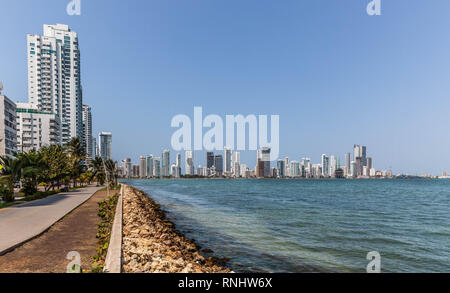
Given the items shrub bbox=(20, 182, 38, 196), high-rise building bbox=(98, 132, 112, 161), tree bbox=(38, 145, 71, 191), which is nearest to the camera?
shrub bbox=(20, 182, 38, 196)

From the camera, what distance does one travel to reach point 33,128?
4225 inches

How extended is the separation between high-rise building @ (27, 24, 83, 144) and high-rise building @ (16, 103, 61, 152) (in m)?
13.8

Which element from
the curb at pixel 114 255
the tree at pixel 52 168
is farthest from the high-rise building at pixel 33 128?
the curb at pixel 114 255

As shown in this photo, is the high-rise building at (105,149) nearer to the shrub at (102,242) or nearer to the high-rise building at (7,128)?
the shrub at (102,242)

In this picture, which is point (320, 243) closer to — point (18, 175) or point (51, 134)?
point (18, 175)

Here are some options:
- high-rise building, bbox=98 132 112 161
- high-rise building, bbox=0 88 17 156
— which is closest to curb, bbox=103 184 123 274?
high-rise building, bbox=98 132 112 161

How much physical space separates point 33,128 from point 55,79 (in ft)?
136

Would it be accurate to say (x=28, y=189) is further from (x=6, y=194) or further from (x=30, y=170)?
(x=6, y=194)

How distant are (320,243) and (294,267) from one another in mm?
5413

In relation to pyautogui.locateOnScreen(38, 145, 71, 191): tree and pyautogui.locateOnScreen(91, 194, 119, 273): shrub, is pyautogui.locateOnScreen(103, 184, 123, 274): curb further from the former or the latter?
pyautogui.locateOnScreen(38, 145, 71, 191): tree

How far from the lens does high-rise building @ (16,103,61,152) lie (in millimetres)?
106312

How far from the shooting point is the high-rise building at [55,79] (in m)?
132
